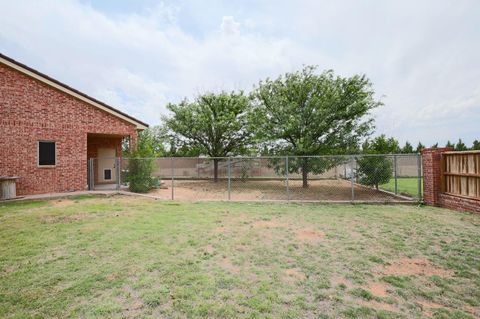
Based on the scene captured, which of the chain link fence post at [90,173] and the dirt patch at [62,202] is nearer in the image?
the dirt patch at [62,202]

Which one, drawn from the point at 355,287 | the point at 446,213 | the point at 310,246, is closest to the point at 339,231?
the point at 310,246

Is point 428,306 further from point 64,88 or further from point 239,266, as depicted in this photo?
point 64,88

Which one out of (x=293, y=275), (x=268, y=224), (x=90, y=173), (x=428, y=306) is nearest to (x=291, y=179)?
(x=268, y=224)

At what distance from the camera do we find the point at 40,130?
11695 millimetres

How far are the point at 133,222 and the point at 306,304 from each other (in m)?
5.41

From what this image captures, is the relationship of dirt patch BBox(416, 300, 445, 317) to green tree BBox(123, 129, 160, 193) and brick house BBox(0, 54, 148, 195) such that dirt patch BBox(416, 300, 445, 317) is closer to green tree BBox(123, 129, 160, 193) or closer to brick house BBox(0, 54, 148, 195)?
green tree BBox(123, 129, 160, 193)

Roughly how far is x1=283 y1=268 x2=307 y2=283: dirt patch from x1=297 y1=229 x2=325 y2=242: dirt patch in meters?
1.62

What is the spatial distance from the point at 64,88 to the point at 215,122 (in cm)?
926

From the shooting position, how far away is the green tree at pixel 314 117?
1329 cm

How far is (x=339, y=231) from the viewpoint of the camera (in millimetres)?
6105

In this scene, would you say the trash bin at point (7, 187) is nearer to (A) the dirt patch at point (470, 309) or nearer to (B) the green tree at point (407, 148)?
(A) the dirt patch at point (470, 309)

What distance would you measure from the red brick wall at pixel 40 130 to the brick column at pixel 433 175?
15.3 meters

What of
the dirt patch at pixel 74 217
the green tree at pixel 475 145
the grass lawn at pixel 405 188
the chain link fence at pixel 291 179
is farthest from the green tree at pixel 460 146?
the dirt patch at pixel 74 217

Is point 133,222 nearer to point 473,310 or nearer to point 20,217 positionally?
point 20,217
